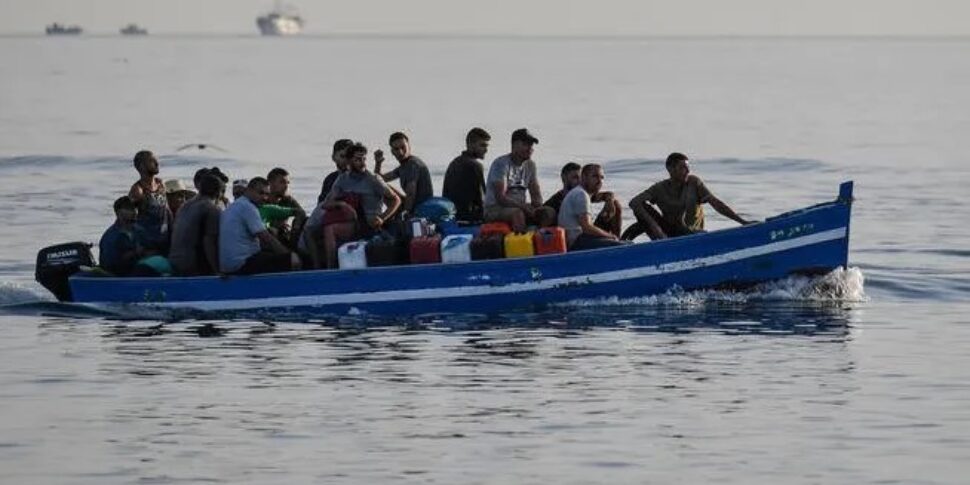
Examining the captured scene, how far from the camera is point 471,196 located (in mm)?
25938

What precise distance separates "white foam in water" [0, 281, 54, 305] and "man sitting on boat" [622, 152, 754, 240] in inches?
261

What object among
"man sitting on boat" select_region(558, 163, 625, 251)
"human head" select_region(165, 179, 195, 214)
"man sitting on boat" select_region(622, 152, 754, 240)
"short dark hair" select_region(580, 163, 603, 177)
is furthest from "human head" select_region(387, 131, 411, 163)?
"man sitting on boat" select_region(622, 152, 754, 240)

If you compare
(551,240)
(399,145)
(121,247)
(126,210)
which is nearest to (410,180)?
(399,145)

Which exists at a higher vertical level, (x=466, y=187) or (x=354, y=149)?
(x=354, y=149)

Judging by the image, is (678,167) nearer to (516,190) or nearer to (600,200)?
(600,200)

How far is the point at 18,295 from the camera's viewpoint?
28.0 meters

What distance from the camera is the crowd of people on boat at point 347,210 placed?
25.1 m

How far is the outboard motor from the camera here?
26.3 meters

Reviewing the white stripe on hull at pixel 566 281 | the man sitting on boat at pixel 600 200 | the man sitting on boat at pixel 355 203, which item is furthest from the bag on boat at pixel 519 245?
the man sitting on boat at pixel 355 203

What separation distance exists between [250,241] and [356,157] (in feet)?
4.85

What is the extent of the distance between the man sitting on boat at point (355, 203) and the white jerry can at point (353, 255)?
102mm

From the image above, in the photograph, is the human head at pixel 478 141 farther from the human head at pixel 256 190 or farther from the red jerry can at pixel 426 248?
the human head at pixel 256 190

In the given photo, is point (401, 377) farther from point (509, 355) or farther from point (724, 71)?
point (724, 71)

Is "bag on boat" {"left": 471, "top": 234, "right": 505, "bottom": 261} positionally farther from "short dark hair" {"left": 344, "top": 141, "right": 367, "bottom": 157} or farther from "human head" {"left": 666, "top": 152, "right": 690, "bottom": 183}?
"human head" {"left": 666, "top": 152, "right": 690, "bottom": 183}
